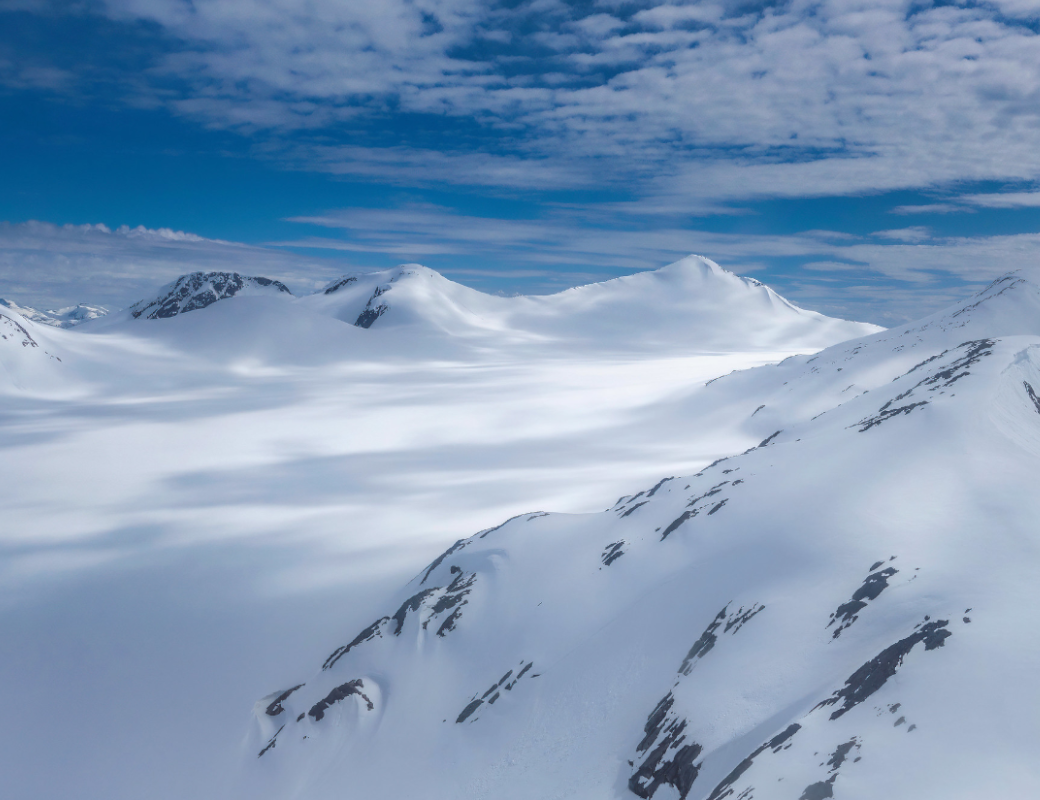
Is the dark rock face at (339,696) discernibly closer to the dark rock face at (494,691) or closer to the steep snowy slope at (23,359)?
the dark rock face at (494,691)

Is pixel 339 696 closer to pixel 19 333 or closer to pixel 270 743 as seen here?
pixel 270 743

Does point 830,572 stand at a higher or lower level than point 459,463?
higher

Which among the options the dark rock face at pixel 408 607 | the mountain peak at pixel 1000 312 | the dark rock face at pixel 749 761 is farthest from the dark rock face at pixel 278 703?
the mountain peak at pixel 1000 312

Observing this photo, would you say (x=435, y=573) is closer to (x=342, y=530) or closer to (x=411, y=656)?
(x=411, y=656)

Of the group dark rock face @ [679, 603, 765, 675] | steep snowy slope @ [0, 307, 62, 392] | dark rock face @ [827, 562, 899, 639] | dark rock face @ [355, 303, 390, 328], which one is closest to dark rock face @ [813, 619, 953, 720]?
dark rock face @ [827, 562, 899, 639]

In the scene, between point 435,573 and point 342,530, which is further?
point 342,530

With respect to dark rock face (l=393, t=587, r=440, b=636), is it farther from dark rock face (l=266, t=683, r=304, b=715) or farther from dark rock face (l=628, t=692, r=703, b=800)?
dark rock face (l=628, t=692, r=703, b=800)

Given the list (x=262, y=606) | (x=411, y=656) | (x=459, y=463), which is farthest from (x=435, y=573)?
(x=459, y=463)

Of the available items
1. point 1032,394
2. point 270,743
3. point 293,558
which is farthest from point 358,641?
point 1032,394
